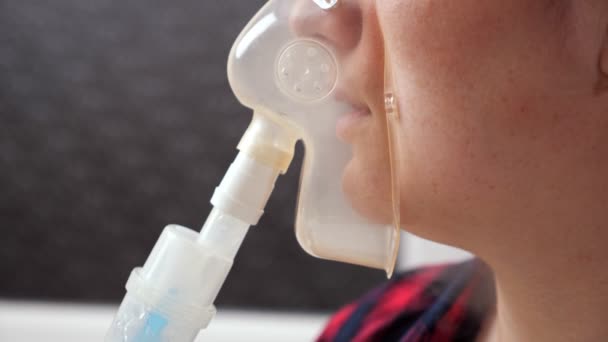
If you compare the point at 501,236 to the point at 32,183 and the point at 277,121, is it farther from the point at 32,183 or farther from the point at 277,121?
the point at 32,183

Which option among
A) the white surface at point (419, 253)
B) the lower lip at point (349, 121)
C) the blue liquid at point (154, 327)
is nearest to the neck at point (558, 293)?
the lower lip at point (349, 121)

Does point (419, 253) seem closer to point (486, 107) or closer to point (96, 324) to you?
point (96, 324)

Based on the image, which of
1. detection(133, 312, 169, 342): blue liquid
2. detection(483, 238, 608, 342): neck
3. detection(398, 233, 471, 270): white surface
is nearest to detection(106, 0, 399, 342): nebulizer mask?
detection(133, 312, 169, 342): blue liquid

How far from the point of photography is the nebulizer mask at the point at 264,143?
0.53 meters

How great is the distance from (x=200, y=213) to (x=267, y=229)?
5.5 inches

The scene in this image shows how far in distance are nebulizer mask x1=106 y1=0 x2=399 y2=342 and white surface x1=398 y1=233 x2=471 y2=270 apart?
764mm

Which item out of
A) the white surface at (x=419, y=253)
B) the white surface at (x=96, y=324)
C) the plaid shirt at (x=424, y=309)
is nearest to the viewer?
the plaid shirt at (x=424, y=309)

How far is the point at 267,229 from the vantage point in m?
1.41

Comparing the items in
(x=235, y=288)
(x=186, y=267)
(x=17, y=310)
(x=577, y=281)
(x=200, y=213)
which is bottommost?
(x=17, y=310)

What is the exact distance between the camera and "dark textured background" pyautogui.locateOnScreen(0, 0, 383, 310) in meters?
1.38

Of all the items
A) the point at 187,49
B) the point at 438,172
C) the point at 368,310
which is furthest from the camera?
the point at 187,49

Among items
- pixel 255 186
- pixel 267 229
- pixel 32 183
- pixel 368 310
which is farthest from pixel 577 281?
pixel 32 183

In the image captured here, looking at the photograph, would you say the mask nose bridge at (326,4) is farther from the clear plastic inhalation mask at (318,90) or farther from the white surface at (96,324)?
the white surface at (96,324)

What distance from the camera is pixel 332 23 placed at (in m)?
0.53
